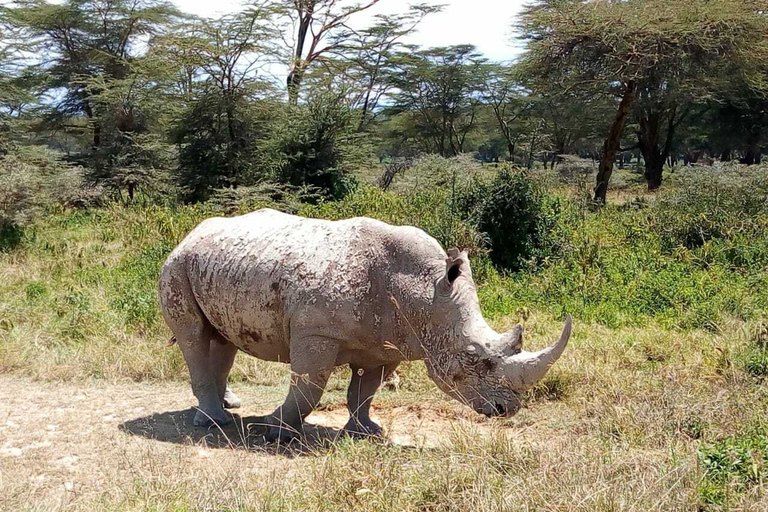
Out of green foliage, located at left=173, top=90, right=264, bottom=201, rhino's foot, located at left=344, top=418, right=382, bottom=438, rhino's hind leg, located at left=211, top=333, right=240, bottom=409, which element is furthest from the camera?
green foliage, located at left=173, top=90, right=264, bottom=201

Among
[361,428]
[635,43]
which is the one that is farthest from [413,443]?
[635,43]

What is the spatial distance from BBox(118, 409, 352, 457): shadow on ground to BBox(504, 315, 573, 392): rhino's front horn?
125cm

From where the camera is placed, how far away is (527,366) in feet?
14.3

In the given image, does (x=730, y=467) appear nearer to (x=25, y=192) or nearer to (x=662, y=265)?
(x=662, y=265)

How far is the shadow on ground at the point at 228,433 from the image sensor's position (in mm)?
4867

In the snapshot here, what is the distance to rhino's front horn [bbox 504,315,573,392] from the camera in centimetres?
433

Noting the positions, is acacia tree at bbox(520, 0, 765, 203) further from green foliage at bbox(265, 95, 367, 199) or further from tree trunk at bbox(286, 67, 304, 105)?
tree trunk at bbox(286, 67, 304, 105)

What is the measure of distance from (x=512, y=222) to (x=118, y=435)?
7886 mm

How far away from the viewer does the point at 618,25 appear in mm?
17484

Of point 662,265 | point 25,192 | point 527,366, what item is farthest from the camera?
point 25,192

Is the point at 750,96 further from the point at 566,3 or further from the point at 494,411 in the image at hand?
the point at 494,411

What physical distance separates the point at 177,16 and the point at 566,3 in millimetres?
13728

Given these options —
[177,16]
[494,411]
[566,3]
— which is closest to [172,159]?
[177,16]

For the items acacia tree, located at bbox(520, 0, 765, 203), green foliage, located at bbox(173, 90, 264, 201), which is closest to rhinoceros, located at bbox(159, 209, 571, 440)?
green foliage, located at bbox(173, 90, 264, 201)
